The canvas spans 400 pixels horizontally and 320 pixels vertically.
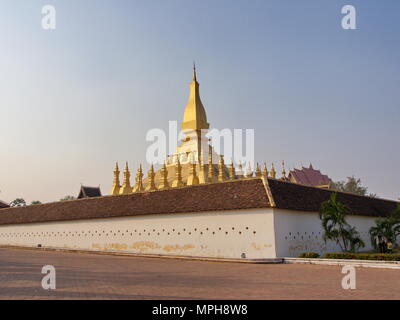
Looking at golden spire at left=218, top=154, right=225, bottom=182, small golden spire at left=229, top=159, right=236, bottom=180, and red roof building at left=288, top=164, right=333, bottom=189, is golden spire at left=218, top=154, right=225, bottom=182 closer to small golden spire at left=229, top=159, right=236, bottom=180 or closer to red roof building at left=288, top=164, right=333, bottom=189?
small golden spire at left=229, top=159, right=236, bottom=180

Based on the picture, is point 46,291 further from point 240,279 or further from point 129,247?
point 129,247

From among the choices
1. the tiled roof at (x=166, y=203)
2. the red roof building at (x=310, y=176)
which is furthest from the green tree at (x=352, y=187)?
the tiled roof at (x=166, y=203)

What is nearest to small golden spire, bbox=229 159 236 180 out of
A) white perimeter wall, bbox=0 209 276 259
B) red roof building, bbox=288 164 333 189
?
white perimeter wall, bbox=0 209 276 259

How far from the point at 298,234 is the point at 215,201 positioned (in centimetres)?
495

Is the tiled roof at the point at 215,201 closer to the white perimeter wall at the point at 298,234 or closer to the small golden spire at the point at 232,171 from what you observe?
the white perimeter wall at the point at 298,234

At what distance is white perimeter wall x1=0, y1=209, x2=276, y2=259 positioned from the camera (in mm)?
21203

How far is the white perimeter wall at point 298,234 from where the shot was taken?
2109cm

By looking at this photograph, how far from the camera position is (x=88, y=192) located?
171 feet

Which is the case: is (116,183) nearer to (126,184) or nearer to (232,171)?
(126,184)

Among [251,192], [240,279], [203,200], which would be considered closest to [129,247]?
[203,200]

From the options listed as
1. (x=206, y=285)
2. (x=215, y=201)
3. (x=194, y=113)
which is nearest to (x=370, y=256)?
(x=215, y=201)

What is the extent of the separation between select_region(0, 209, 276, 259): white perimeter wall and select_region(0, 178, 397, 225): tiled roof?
1.40 ft

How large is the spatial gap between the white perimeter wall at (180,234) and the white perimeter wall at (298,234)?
39 centimetres

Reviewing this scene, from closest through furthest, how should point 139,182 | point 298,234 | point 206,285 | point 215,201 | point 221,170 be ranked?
point 206,285 → point 298,234 → point 215,201 → point 221,170 → point 139,182
